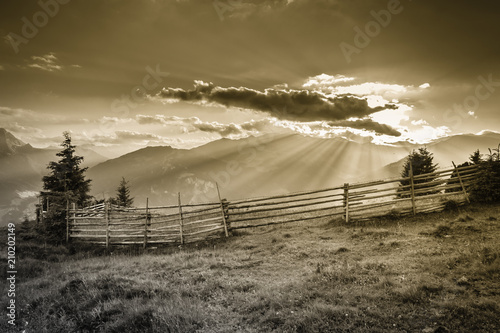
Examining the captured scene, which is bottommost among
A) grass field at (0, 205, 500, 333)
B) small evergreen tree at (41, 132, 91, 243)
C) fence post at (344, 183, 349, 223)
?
grass field at (0, 205, 500, 333)

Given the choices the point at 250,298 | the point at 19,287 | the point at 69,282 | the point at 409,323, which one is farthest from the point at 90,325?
the point at 409,323

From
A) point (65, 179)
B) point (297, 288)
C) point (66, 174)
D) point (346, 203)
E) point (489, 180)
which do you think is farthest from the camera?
point (66, 174)

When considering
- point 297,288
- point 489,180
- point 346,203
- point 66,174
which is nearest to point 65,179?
point 66,174

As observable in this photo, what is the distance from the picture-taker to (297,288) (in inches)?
243

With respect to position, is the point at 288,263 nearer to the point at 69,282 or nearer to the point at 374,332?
the point at 374,332

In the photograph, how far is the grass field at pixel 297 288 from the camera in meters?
4.76

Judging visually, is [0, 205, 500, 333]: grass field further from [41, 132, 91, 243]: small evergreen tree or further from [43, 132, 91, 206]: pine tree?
[43, 132, 91, 206]: pine tree

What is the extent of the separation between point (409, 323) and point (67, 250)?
14.6 m

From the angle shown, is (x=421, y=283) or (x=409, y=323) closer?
(x=409, y=323)

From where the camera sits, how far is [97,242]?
14.3 meters

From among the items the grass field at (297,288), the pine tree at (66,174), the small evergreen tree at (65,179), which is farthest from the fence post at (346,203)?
the pine tree at (66,174)

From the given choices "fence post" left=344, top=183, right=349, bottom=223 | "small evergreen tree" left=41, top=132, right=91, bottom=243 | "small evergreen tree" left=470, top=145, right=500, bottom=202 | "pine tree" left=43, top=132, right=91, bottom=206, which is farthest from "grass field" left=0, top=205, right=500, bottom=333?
"pine tree" left=43, top=132, right=91, bottom=206

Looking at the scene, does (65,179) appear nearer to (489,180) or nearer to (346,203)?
(346,203)

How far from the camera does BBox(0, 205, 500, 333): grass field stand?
A: 476 centimetres
